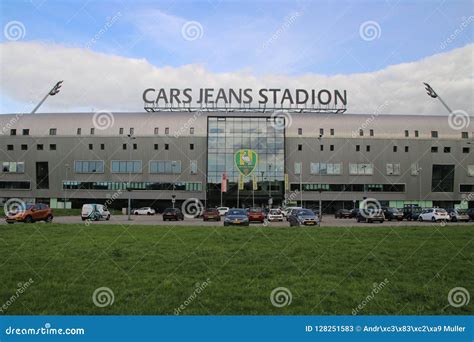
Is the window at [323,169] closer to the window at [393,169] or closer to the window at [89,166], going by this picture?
the window at [393,169]

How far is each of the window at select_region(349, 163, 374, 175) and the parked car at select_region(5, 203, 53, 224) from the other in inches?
2220

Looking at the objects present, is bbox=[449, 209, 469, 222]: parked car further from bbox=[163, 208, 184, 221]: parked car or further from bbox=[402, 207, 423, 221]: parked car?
bbox=[163, 208, 184, 221]: parked car

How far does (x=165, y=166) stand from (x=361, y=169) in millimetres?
34797

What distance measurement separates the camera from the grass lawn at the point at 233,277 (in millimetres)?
8070

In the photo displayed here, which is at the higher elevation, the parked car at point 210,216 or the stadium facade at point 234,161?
the stadium facade at point 234,161

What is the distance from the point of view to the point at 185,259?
12531mm

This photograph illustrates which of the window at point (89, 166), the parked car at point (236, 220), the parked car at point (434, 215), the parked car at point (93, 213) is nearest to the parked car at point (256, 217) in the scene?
the parked car at point (236, 220)

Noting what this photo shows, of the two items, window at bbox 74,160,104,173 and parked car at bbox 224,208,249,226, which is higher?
window at bbox 74,160,104,173

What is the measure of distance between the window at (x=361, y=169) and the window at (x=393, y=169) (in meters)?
3.08

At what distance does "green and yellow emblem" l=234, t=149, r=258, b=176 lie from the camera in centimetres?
A: 7906

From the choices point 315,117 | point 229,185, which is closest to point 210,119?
point 229,185

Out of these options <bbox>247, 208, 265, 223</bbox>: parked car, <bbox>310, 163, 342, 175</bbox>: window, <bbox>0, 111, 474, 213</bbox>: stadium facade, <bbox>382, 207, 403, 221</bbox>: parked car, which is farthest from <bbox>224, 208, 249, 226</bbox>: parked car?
<bbox>310, 163, 342, 175</bbox>: window

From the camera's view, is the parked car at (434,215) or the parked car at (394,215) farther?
the parked car at (394,215)

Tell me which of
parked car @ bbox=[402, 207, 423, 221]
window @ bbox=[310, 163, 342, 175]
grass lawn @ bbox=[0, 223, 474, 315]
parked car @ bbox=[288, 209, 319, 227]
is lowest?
parked car @ bbox=[402, 207, 423, 221]
